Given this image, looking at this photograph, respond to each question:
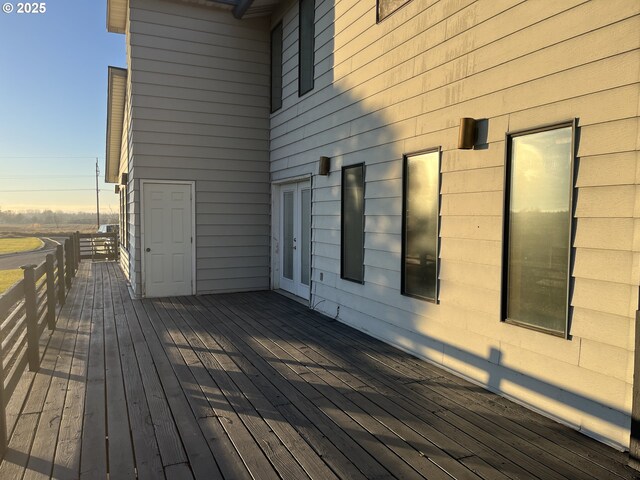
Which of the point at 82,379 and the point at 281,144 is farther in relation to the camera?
the point at 281,144

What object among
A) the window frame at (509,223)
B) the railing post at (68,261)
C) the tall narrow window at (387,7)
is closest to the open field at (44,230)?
the railing post at (68,261)

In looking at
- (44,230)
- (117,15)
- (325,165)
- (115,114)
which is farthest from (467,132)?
(44,230)

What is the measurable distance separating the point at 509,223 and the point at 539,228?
0.25 metres

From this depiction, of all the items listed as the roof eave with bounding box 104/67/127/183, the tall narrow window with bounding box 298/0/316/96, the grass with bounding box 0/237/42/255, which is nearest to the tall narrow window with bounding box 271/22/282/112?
the tall narrow window with bounding box 298/0/316/96

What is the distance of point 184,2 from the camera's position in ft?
22.9

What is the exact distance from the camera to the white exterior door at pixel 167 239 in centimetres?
705

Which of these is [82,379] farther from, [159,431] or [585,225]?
[585,225]

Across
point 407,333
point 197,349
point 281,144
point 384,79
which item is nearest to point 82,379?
point 197,349

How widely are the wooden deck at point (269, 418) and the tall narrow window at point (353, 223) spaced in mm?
840

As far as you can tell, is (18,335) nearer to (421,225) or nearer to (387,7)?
(421,225)

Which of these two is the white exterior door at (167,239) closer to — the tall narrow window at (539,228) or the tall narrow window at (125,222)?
the tall narrow window at (125,222)

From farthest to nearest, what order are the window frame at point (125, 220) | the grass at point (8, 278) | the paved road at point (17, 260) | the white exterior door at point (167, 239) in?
the paved road at point (17, 260) → the grass at point (8, 278) → the window frame at point (125, 220) → the white exterior door at point (167, 239)

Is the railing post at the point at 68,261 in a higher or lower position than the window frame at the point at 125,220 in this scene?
lower

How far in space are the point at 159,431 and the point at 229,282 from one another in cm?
500
